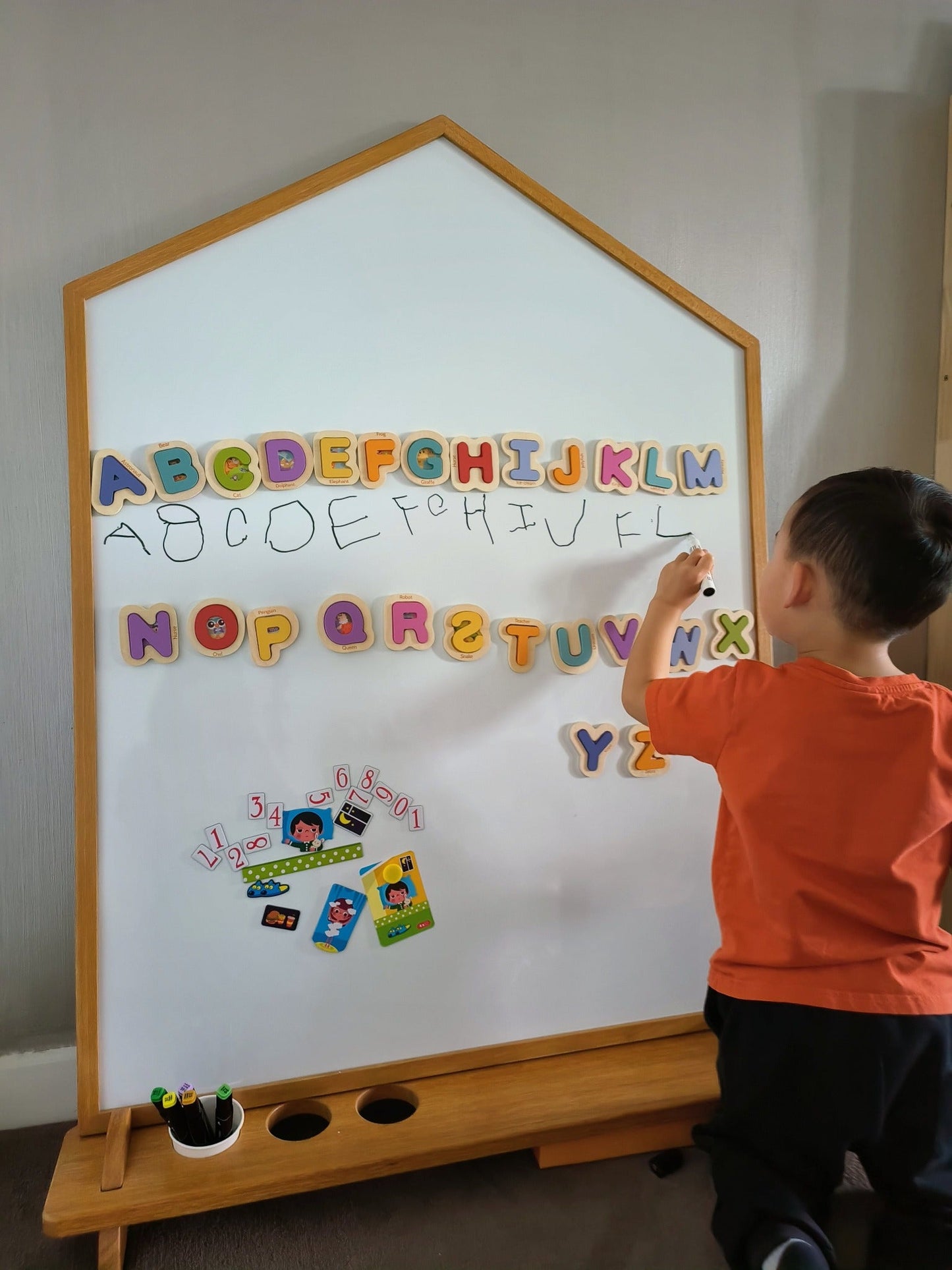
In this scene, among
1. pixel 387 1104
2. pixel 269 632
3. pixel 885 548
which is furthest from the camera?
pixel 387 1104

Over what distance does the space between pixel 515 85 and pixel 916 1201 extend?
61.7 inches

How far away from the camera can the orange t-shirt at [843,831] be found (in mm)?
930

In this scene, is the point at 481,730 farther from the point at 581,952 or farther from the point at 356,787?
the point at 581,952

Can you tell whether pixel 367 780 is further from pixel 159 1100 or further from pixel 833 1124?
pixel 833 1124

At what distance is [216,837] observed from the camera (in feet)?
3.86

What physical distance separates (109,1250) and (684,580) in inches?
42.3

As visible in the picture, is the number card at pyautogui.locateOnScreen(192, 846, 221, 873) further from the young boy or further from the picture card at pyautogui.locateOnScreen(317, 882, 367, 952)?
the young boy

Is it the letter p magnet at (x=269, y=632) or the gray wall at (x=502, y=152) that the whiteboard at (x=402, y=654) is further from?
the gray wall at (x=502, y=152)

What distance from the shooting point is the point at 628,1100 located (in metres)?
1.22

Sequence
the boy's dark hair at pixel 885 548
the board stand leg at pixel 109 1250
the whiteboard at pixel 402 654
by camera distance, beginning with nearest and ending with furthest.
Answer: the boy's dark hair at pixel 885 548, the board stand leg at pixel 109 1250, the whiteboard at pixel 402 654

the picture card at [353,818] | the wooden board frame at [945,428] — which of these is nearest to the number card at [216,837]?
the picture card at [353,818]

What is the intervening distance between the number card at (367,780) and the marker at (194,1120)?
0.42 meters

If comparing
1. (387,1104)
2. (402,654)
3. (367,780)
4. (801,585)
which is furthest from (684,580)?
(387,1104)

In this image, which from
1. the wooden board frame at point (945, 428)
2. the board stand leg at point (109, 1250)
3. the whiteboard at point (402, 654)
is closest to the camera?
the board stand leg at point (109, 1250)
